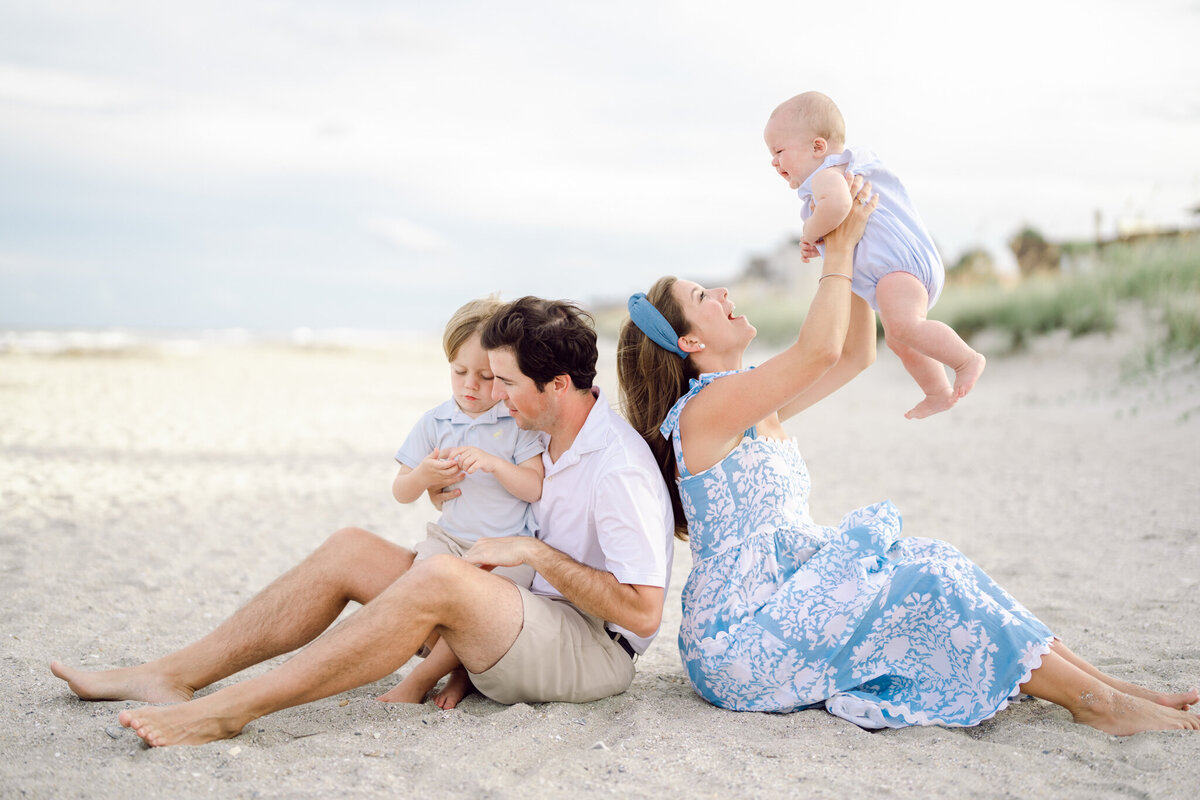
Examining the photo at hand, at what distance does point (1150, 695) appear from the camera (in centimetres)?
287

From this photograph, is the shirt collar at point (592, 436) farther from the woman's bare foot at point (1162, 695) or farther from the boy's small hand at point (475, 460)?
the woman's bare foot at point (1162, 695)

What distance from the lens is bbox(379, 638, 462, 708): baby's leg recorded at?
10.3 ft

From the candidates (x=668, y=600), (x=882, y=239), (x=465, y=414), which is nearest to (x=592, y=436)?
(x=465, y=414)

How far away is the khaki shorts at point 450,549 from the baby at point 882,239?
146cm

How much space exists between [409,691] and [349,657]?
54 cm

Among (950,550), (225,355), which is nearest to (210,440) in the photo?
(950,550)

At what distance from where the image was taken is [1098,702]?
2.76 meters

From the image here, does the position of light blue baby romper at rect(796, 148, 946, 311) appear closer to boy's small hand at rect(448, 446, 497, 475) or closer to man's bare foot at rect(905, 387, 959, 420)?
man's bare foot at rect(905, 387, 959, 420)

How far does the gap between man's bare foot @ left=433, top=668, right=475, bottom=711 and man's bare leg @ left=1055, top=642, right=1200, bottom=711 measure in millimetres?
1896

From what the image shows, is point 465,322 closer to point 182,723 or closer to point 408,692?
point 408,692

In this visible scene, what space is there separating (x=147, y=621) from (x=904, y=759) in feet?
10.9

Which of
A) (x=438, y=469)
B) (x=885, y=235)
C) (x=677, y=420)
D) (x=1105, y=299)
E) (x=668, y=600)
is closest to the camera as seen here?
(x=677, y=420)

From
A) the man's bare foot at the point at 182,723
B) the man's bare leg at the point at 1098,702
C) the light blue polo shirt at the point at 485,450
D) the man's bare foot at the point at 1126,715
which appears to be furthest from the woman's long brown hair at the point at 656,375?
the man's bare foot at the point at 182,723

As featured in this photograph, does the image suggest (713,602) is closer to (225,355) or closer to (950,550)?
(950,550)
